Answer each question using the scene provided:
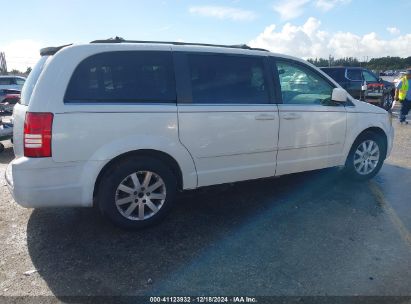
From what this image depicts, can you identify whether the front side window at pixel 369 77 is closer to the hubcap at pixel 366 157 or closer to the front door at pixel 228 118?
the hubcap at pixel 366 157

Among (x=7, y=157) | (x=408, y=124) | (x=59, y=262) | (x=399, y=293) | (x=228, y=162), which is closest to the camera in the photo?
(x=399, y=293)

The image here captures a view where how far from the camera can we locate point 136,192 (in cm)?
356

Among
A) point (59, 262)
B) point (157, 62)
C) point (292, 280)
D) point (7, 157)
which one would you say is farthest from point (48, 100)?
point (7, 157)

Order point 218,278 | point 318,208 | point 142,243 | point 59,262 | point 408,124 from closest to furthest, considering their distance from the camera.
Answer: point 218,278
point 59,262
point 142,243
point 318,208
point 408,124

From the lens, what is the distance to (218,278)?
2.84 m

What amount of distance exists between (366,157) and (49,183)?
4.30 m

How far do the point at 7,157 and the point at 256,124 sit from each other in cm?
573

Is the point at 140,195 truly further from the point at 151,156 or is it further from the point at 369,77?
the point at 369,77

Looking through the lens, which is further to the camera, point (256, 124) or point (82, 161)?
point (256, 124)

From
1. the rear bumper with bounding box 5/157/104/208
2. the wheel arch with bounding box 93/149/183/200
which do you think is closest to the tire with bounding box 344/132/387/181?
the wheel arch with bounding box 93/149/183/200

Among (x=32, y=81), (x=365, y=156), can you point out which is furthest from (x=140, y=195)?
(x=365, y=156)

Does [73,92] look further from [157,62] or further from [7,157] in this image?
[7,157]

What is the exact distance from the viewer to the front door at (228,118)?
12.1ft

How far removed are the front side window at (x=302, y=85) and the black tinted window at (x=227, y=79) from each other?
0.32 metres
